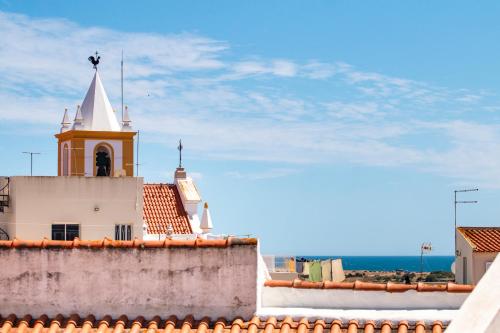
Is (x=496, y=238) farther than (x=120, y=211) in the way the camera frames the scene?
Yes

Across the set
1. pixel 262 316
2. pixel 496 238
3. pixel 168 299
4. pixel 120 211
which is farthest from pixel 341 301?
pixel 496 238

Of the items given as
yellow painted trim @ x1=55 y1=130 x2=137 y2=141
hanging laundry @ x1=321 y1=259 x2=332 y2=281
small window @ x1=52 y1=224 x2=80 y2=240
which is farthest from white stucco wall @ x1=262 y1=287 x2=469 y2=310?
hanging laundry @ x1=321 y1=259 x2=332 y2=281

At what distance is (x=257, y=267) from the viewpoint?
14711mm

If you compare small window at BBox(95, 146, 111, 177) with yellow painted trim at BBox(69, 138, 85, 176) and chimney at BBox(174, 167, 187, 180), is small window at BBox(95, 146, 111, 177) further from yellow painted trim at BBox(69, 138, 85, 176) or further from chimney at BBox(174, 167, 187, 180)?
chimney at BBox(174, 167, 187, 180)

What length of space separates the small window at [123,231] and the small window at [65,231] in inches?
52.4

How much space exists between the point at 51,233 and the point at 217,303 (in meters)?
16.8

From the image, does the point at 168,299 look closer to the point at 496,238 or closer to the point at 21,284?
the point at 21,284

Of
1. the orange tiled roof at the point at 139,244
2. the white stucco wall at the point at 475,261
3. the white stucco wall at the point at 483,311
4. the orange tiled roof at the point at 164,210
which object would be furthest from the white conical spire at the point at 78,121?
the white stucco wall at the point at 483,311

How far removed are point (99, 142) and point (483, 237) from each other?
50.8 ft

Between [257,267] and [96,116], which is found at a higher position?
[96,116]

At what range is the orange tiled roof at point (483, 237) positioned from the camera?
37094mm

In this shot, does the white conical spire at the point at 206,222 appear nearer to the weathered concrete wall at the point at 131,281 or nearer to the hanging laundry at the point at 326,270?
the hanging laundry at the point at 326,270

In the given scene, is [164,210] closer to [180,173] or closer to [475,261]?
[180,173]

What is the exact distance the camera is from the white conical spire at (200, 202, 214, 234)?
140 ft
